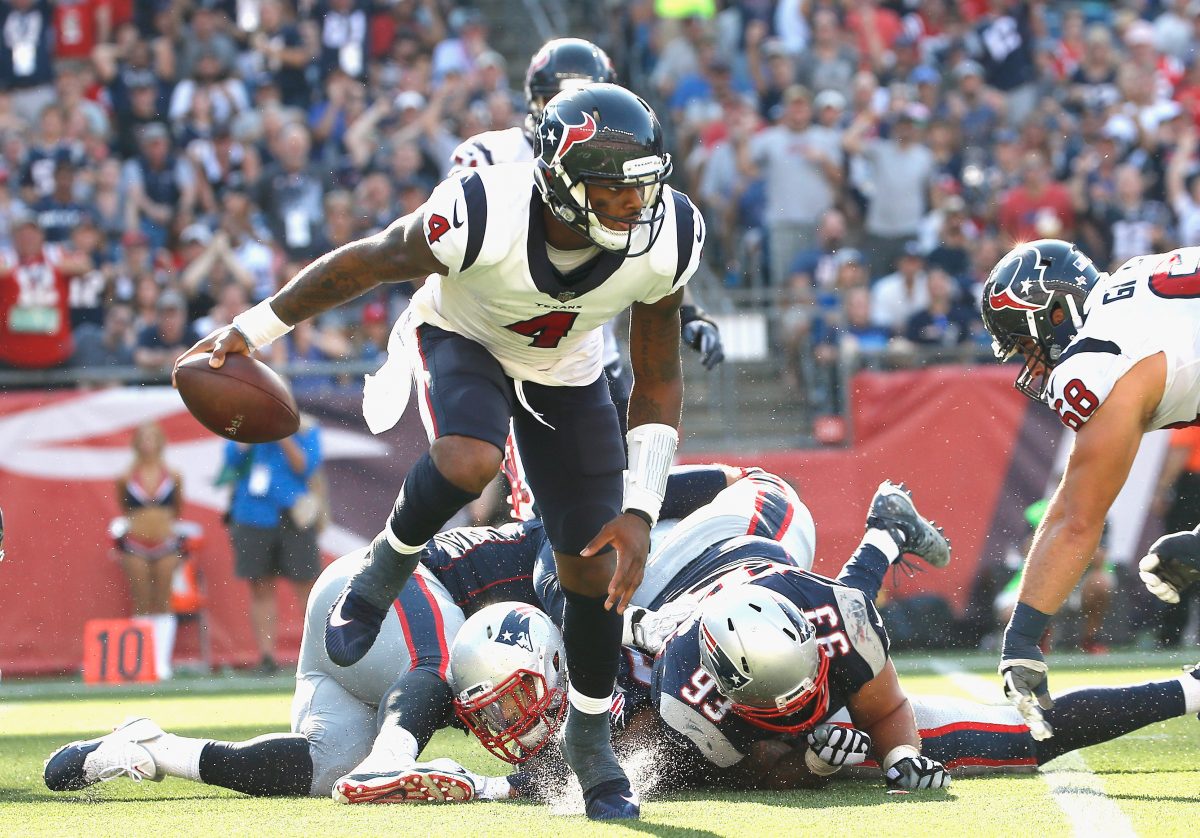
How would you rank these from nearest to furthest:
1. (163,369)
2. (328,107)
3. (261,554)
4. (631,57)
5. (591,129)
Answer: (591,129)
(261,554)
(163,369)
(328,107)
(631,57)

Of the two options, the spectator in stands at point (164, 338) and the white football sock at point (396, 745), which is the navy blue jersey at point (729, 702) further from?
the spectator in stands at point (164, 338)

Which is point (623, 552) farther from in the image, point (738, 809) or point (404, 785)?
point (404, 785)

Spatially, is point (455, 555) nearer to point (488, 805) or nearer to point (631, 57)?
point (488, 805)

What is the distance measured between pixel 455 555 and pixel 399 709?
940 mm

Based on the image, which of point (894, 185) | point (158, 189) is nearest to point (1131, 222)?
Answer: point (894, 185)

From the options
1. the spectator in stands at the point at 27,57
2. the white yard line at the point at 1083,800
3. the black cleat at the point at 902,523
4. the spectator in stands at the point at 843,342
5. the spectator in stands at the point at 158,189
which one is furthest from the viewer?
the spectator in stands at the point at 27,57

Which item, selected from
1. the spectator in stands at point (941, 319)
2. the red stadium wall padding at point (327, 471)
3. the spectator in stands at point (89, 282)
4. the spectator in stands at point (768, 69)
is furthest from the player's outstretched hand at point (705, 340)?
the spectator in stands at point (768, 69)

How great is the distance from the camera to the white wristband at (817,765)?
4910 mm

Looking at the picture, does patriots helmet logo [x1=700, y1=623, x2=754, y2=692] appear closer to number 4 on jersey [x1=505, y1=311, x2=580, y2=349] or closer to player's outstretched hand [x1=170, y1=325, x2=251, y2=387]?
number 4 on jersey [x1=505, y1=311, x2=580, y2=349]

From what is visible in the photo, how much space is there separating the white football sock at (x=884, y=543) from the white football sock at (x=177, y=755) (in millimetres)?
2395

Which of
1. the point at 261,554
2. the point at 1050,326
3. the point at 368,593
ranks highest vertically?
the point at 1050,326

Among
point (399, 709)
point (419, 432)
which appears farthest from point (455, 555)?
point (419, 432)

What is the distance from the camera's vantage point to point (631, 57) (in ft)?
45.4

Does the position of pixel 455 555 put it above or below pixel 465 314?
below
